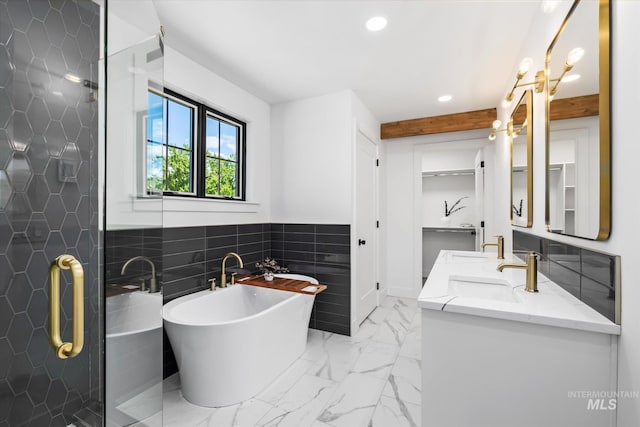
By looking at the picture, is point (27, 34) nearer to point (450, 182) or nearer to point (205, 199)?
point (205, 199)

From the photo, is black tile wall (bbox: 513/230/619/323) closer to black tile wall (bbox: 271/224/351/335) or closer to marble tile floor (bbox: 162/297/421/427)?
marble tile floor (bbox: 162/297/421/427)

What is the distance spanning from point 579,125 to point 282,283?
2290mm

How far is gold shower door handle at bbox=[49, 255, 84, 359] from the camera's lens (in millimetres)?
816

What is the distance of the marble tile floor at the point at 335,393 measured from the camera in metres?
1.68

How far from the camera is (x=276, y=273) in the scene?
9.95 ft

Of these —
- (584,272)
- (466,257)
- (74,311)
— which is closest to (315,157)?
(466,257)

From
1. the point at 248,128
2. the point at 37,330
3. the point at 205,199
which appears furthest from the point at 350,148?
the point at 37,330

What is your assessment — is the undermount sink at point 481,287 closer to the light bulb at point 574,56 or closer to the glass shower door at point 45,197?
the light bulb at point 574,56

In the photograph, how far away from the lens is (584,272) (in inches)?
43.9

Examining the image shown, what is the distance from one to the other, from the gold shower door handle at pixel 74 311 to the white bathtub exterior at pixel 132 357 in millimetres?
141

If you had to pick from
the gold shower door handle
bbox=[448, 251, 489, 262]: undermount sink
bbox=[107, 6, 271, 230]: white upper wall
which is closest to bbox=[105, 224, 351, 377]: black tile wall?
bbox=[107, 6, 271, 230]: white upper wall

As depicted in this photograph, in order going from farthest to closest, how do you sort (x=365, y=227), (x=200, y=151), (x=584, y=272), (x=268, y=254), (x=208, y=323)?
(x=365, y=227) < (x=268, y=254) < (x=200, y=151) < (x=208, y=323) < (x=584, y=272)

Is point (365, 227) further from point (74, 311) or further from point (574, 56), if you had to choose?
point (74, 311)

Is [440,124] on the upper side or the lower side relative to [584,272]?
upper
